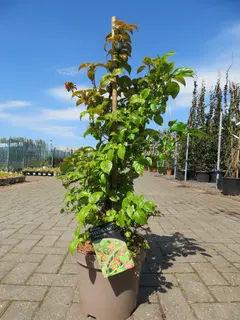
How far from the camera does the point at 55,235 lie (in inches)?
176

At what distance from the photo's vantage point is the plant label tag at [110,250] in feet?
6.64

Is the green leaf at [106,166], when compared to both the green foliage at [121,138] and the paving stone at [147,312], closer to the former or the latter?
the green foliage at [121,138]

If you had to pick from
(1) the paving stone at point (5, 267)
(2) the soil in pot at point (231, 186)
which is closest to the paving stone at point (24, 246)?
(1) the paving stone at point (5, 267)

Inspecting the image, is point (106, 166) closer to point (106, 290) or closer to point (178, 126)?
point (178, 126)

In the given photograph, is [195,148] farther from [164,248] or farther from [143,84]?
[143,84]

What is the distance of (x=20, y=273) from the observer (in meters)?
3.02

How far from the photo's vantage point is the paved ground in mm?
2369

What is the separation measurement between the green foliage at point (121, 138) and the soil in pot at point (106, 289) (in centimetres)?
18

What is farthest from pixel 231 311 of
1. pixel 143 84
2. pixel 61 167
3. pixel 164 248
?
pixel 143 84

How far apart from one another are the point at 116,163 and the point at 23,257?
79.5 inches

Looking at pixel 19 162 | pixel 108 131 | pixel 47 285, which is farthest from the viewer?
pixel 19 162

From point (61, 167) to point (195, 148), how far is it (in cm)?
1445

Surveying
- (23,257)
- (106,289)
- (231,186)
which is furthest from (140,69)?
(231,186)

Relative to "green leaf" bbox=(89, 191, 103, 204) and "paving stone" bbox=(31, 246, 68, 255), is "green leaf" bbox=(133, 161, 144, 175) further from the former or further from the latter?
"paving stone" bbox=(31, 246, 68, 255)
